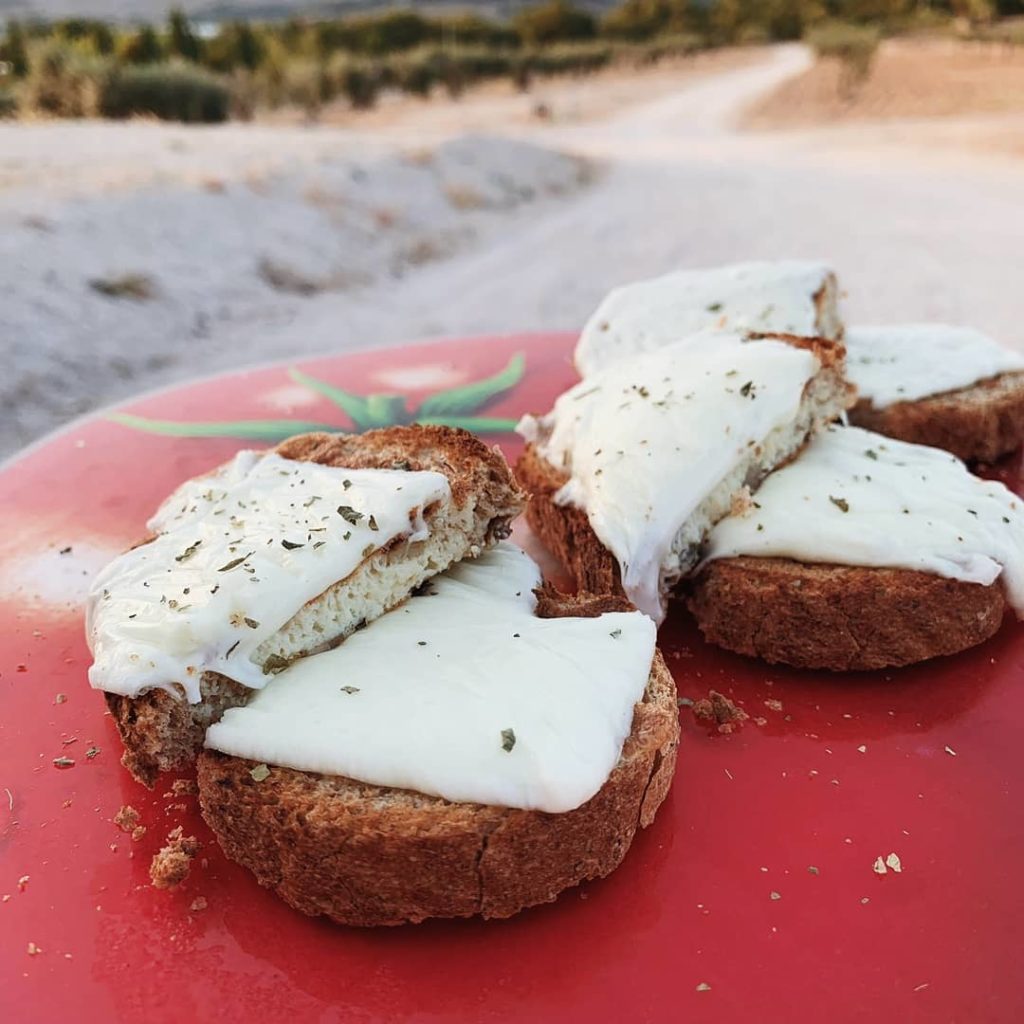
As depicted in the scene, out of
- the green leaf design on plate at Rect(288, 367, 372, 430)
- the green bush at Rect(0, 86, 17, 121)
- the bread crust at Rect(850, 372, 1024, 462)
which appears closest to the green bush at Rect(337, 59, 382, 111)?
the green bush at Rect(0, 86, 17, 121)

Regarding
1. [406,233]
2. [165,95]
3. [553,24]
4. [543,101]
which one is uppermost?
[553,24]

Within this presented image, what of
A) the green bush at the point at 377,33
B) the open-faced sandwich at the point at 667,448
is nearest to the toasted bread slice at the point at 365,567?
the open-faced sandwich at the point at 667,448

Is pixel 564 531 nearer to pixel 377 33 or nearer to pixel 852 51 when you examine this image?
pixel 852 51

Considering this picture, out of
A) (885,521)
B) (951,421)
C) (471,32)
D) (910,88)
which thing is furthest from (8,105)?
(885,521)

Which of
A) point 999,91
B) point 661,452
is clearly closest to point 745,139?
point 999,91

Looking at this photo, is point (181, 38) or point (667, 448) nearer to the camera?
point (667, 448)

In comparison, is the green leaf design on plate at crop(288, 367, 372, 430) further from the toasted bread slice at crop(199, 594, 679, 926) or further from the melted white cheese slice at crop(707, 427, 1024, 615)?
the toasted bread slice at crop(199, 594, 679, 926)

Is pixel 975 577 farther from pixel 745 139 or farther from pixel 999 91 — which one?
pixel 999 91
